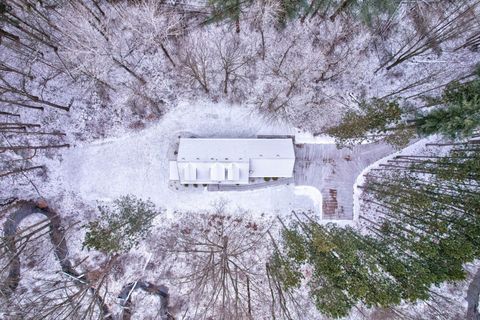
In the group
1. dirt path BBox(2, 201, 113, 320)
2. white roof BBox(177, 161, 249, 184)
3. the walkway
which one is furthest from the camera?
the walkway

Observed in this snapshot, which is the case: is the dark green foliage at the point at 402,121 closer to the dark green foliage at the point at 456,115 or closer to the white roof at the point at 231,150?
the dark green foliage at the point at 456,115

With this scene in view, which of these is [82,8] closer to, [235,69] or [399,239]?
[235,69]

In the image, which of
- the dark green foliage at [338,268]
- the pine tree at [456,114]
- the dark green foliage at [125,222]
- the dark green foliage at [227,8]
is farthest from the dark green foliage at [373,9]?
the dark green foliage at [125,222]

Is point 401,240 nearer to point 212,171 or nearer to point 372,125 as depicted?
point 372,125

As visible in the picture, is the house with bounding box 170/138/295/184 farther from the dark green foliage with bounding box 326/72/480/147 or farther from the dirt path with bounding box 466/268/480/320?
the dirt path with bounding box 466/268/480/320

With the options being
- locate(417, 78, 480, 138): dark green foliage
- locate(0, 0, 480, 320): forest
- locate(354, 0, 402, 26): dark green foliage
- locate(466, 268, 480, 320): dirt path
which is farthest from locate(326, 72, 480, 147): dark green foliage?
locate(466, 268, 480, 320): dirt path

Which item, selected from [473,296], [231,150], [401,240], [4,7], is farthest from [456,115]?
[4,7]
